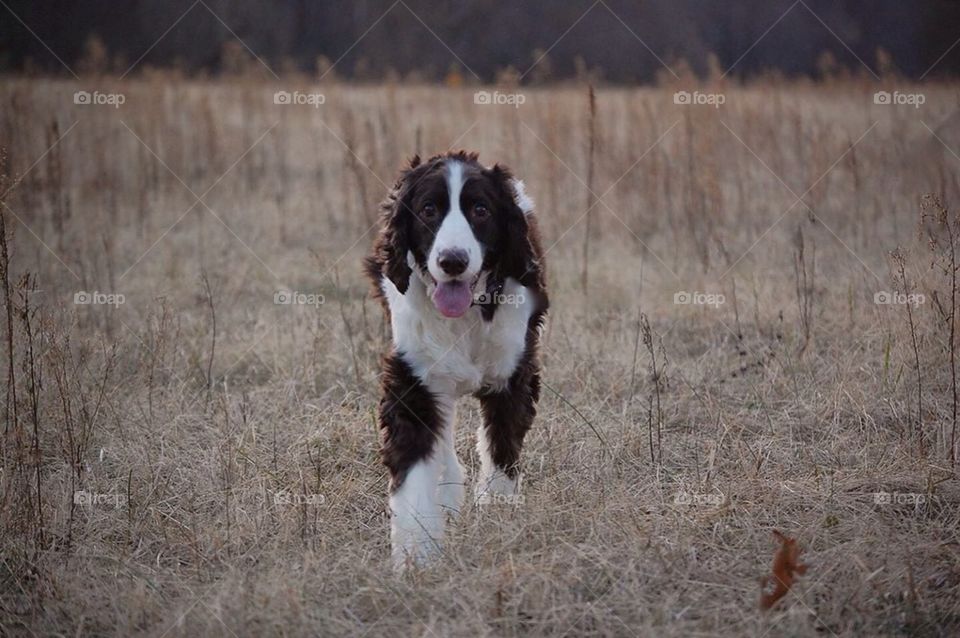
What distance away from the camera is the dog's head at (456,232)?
12.4 ft

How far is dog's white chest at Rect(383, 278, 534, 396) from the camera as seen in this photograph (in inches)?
157

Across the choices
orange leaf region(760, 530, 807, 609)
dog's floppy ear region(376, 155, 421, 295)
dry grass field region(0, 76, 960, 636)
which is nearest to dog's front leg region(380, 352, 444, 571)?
dry grass field region(0, 76, 960, 636)

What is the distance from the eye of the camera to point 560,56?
2039cm

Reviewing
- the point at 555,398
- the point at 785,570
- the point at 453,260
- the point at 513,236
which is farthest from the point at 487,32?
the point at 785,570

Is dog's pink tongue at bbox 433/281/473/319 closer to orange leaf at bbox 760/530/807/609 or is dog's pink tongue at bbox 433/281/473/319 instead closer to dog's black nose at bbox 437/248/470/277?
dog's black nose at bbox 437/248/470/277

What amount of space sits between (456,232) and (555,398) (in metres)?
1.77

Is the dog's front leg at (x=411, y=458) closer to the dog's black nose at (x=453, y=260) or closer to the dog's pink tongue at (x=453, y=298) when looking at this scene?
the dog's pink tongue at (x=453, y=298)

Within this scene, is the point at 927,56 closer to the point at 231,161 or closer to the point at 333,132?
the point at 333,132

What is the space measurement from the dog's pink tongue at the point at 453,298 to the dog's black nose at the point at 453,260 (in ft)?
0.38

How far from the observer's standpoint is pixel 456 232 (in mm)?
3756

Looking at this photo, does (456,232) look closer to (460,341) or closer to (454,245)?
(454,245)

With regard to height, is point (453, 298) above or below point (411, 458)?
above

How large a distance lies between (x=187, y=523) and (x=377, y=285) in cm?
125

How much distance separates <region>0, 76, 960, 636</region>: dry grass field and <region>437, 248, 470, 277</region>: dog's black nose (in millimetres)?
932
